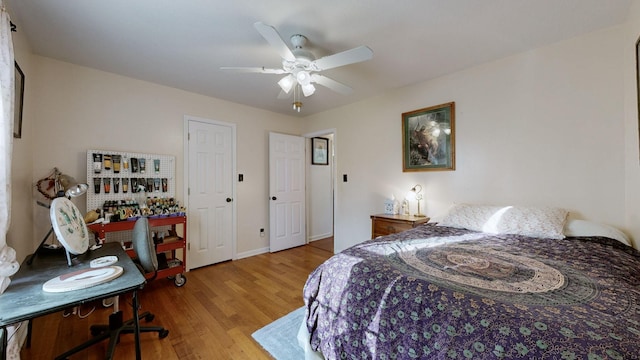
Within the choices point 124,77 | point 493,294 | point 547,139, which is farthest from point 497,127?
point 124,77

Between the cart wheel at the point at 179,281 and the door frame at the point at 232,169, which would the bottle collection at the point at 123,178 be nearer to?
the door frame at the point at 232,169

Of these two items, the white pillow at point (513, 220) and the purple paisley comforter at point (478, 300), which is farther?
the white pillow at point (513, 220)

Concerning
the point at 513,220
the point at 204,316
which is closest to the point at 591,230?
the point at 513,220

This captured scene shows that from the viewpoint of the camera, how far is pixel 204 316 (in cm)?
219

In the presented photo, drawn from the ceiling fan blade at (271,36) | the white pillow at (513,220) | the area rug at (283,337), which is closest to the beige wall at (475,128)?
the white pillow at (513,220)

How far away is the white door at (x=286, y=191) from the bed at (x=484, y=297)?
2563mm

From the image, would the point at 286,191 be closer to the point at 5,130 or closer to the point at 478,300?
the point at 5,130

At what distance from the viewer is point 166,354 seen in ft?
5.63

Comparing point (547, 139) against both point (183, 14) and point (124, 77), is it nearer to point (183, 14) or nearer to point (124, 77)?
point (183, 14)

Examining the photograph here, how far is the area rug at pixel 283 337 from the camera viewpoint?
1.72 m

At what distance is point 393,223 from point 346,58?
1870 millimetres

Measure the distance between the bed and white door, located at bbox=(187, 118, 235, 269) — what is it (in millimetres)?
2286

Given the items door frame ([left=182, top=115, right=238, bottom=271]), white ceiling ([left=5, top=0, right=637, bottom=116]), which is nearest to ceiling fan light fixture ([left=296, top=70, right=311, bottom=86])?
white ceiling ([left=5, top=0, right=637, bottom=116])

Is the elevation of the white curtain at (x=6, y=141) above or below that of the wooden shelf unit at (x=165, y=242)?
above
